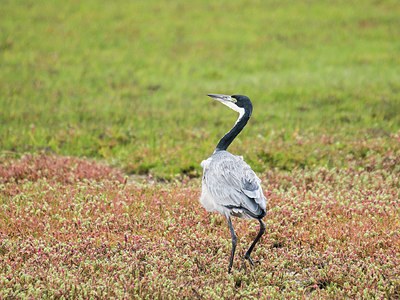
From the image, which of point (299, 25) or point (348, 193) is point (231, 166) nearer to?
point (348, 193)

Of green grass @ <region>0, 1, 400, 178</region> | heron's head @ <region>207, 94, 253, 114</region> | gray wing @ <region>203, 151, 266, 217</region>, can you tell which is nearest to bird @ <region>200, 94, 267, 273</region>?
gray wing @ <region>203, 151, 266, 217</region>

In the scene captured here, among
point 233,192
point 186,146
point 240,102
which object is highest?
point 240,102

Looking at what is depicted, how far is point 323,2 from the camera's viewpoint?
2708 centimetres

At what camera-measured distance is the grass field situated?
5984mm

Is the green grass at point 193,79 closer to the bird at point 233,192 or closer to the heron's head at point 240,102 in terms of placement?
the heron's head at point 240,102

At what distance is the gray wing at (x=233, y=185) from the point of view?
5.81 meters

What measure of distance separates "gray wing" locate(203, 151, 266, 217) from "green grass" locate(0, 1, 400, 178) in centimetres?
364

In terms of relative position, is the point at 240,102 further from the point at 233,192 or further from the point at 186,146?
the point at 186,146

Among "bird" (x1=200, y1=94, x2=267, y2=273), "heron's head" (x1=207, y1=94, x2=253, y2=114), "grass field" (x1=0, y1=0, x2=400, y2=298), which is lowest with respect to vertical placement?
"grass field" (x1=0, y1=0, x2=400, y2=298)

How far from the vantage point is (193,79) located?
17.6 metres

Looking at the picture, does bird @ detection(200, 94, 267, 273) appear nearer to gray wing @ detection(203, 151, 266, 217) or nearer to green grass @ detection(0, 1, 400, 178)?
gray wing @ detection(203, 151, 266, 217)

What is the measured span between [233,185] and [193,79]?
471 inches

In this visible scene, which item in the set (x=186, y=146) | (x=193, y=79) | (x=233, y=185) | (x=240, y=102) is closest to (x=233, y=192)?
(x=233, y=185)

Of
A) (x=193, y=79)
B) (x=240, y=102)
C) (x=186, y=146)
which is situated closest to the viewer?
(x=240, y=102)
